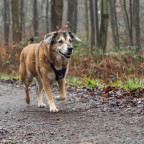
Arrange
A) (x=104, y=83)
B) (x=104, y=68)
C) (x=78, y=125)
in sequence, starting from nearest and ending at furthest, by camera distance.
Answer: (x=78, y=125) → (x=104, y=83) → (x=104, y=68)

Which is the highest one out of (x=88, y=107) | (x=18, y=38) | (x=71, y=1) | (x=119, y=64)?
(x=71, y=1)

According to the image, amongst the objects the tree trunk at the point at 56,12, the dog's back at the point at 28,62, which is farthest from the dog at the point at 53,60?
the tree trunk at the point at 56,12

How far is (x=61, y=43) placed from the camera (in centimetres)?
473

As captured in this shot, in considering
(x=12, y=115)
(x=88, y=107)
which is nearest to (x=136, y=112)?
(x=88, y=107)

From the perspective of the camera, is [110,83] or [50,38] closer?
[50,38]

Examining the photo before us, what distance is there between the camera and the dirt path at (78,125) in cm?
283

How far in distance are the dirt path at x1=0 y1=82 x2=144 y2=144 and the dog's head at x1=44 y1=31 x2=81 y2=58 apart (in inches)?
46.6

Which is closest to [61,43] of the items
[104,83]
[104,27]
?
[104,83]

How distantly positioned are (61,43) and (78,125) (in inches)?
72.9

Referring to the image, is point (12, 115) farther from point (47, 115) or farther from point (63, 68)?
point (63, 68)

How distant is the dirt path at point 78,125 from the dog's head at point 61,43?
3.88 feet

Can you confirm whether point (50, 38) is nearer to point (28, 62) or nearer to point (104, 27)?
point (28, 62)

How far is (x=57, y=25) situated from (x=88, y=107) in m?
7.61

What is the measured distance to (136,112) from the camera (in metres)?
4.12
